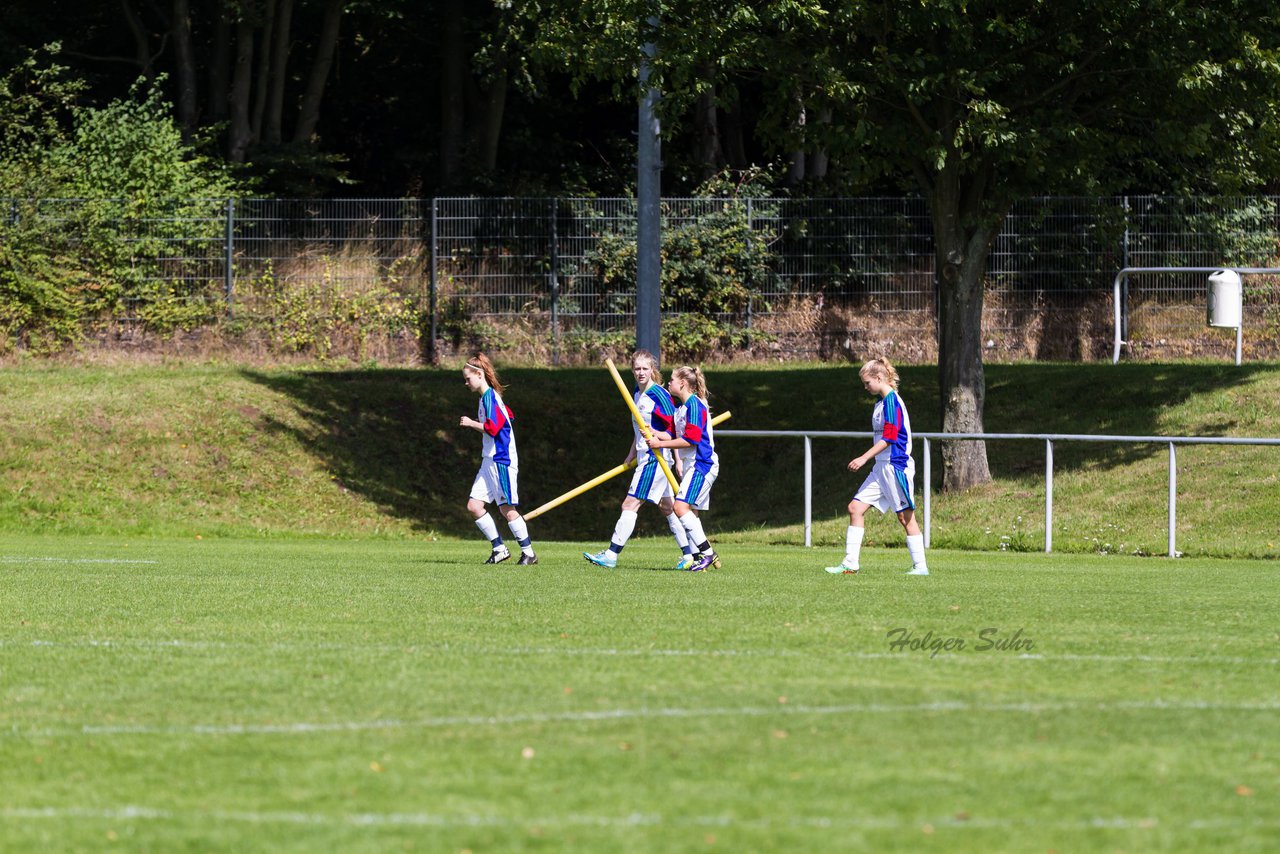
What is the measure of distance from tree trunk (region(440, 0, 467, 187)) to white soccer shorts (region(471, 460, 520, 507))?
2131 cm

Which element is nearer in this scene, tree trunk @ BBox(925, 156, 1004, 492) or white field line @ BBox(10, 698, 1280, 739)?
white field line @ BBox(10, 698, 1280, 739)

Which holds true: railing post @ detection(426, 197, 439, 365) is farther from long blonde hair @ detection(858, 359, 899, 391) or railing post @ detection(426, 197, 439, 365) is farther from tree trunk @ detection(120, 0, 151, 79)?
long blonde hair @ detection(858, 359, 899, 391)

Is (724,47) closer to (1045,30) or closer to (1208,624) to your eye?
(1045,30)

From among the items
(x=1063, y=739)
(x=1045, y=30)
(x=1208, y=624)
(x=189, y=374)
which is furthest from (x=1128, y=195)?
(x=1063, y=739)

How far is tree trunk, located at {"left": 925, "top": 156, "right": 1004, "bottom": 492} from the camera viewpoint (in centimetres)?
2305

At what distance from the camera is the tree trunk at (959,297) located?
907 inches

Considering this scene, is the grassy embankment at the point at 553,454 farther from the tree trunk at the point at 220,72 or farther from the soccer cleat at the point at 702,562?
the tree trunk at the point at 220,72

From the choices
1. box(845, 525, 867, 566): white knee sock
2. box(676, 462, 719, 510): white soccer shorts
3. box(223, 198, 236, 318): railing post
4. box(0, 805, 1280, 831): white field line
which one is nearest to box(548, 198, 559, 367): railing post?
box(223, 198, 236, 318): railing post

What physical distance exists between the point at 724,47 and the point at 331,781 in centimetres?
1600

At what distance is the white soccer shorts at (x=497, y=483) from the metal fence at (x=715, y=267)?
48.6 feet

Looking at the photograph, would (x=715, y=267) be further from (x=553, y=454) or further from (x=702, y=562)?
(x=702, y=562)

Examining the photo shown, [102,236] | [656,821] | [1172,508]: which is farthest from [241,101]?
[656,821]

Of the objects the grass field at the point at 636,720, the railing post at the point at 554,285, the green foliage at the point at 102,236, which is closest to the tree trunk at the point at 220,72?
the green foliage at the point at 102,236

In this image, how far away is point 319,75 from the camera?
119ft
